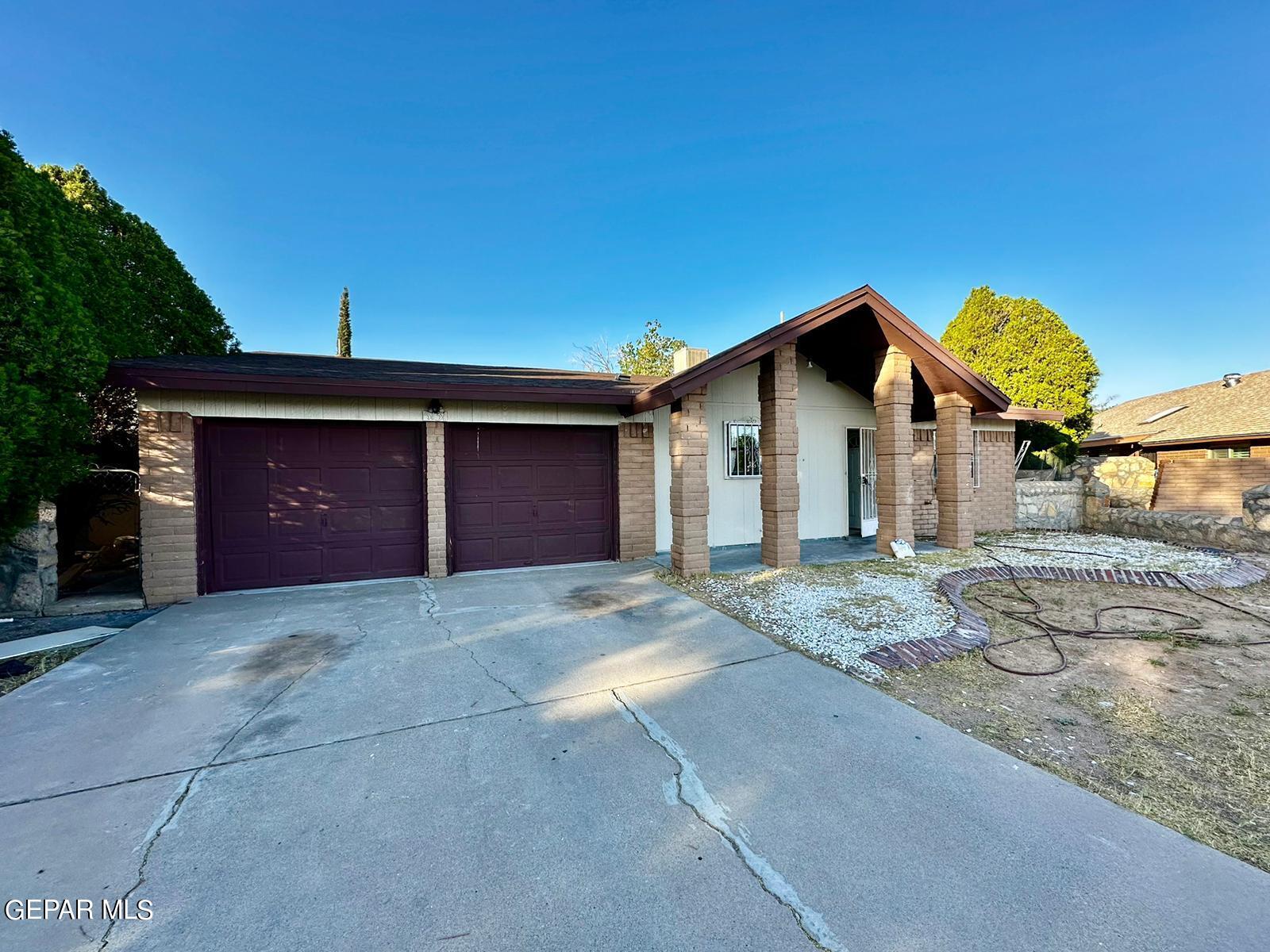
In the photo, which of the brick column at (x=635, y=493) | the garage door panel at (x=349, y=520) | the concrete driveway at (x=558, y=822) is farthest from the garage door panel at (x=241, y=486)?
the brick column at (x=635, y=493)

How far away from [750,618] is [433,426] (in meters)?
5.43

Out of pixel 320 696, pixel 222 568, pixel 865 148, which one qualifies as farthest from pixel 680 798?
pixel 865 148

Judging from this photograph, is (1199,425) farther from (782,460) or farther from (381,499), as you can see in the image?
(381,499)

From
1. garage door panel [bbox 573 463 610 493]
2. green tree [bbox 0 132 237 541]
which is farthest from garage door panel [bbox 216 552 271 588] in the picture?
garage door panel [bbox 573 463 610 493]

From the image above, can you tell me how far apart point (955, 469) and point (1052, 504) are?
14.7 ft

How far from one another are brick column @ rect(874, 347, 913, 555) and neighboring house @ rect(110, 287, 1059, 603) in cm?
4

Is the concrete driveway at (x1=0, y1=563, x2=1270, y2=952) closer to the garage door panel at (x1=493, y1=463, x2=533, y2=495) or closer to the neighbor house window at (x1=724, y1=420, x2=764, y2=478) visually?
the garage door panel at (x1=493, y1=463, x2=533, y2=495)

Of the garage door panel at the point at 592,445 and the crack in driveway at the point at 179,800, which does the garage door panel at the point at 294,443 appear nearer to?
the garage door panel at the point at 592,445

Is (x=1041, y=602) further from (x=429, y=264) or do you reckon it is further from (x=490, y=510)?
(x=429, y=264)

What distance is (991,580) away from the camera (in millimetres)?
7180

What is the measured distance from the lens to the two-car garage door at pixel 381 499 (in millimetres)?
7059

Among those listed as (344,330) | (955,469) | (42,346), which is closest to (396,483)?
(42,346)

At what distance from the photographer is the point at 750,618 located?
18.5 feet

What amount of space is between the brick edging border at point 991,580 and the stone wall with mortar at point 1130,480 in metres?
2.99
